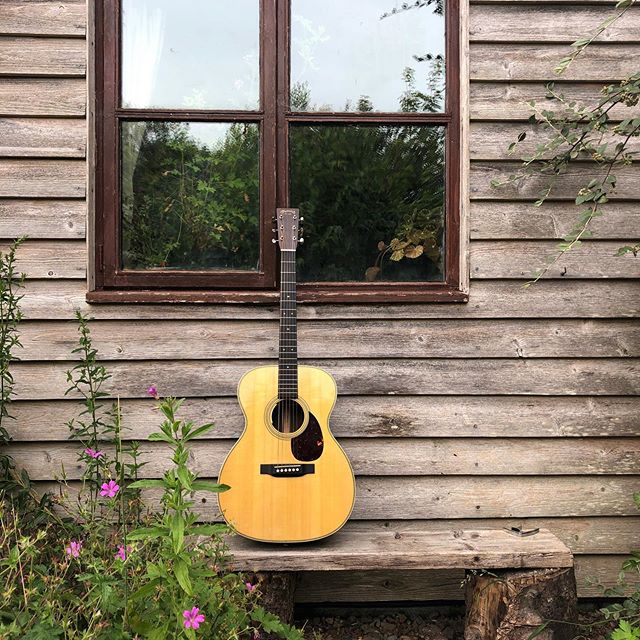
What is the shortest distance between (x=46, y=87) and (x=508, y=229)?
6.84ft

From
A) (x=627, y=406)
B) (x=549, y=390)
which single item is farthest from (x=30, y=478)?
(x=627, y=406)

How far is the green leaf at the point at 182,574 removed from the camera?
1.44 metres

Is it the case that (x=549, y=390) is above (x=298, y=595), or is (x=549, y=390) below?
above

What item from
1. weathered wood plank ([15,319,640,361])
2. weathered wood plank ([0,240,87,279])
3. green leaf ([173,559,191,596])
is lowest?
green leaf ([173,559,191,596])

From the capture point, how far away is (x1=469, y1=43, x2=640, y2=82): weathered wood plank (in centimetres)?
279

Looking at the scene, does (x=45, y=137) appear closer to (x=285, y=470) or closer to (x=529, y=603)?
(x=285, y=470)

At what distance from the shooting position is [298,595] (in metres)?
2.84

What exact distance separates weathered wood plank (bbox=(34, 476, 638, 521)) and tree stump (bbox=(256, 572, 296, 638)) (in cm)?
50

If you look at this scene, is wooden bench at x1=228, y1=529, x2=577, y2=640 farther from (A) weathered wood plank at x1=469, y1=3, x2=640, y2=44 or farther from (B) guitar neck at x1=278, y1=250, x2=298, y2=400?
(A) weathered wood plank at x1=469, y1=3, x2=640, y2=44

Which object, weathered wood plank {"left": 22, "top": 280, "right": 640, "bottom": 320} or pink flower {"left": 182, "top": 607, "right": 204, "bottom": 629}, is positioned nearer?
pink flower {"left": 182, "top": 607, "right": 204, "bottom": 629}

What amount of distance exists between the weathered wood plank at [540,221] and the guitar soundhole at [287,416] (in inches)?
42.9

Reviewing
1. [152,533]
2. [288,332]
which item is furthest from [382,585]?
[152,533]

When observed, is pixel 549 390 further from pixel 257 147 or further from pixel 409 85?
pixel 257 147

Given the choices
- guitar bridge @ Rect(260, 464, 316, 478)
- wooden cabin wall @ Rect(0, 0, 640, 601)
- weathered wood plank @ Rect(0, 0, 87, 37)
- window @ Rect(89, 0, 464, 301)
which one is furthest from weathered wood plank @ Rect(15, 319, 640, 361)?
weathered wood plank @ Rect(0, 0, 87, 37)
